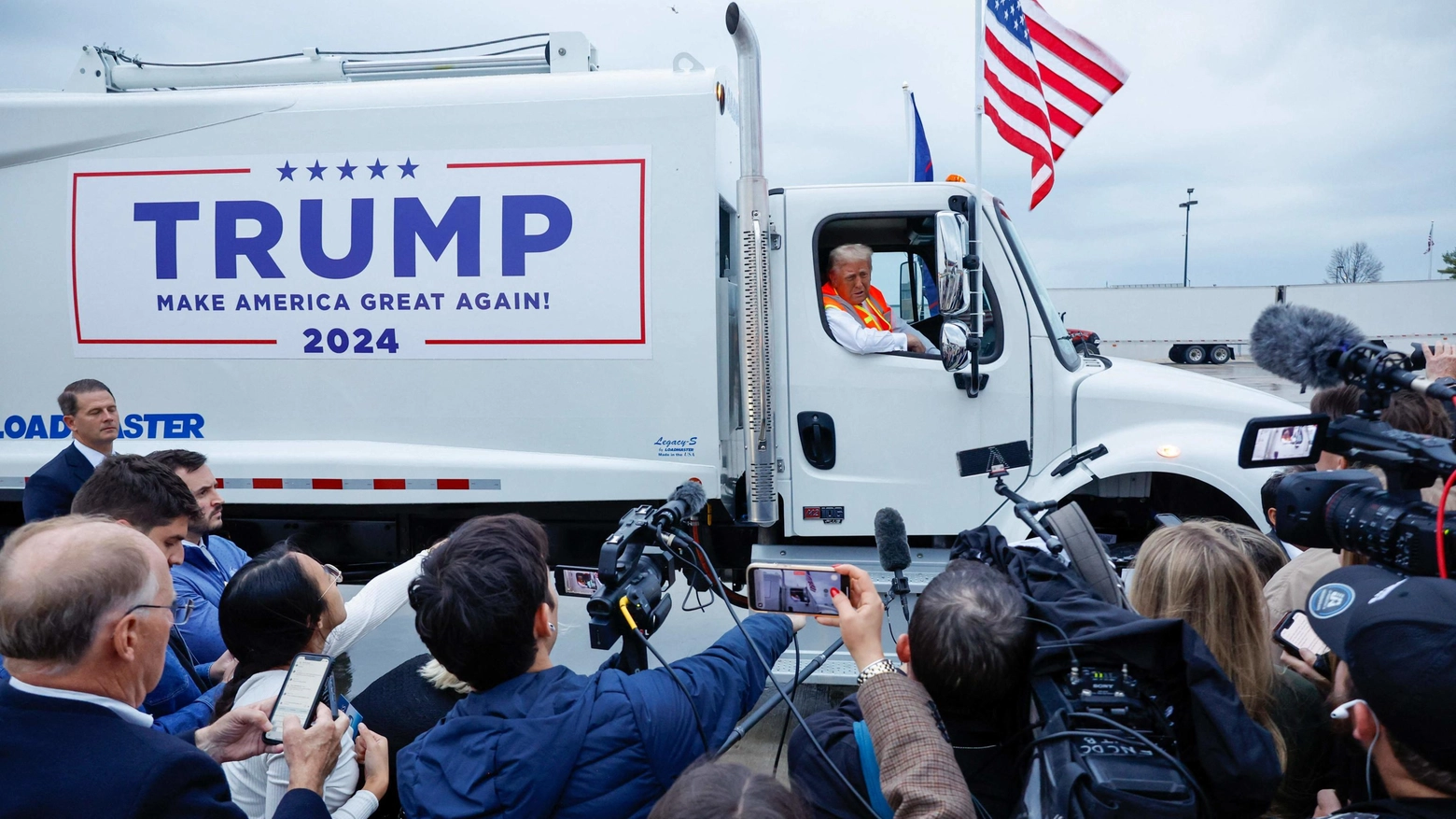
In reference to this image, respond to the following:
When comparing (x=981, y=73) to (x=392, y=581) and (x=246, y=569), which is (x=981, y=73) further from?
(x=246, y=569)

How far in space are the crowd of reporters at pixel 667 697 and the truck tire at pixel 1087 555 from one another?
0.07m

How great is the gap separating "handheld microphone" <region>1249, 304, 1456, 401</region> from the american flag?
2.81m

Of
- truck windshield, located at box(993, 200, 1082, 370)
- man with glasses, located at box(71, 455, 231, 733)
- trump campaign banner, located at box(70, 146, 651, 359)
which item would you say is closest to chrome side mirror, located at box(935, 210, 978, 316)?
truck windshield, located at box(993, 200, 1082, 370)

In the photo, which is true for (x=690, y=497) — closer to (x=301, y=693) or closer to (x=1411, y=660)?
(x=301, y=693)

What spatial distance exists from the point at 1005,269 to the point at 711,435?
1610 millimetres

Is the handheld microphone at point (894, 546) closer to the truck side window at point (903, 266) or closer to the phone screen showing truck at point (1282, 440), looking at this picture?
the phone screen showing truck at point (1282, 440)

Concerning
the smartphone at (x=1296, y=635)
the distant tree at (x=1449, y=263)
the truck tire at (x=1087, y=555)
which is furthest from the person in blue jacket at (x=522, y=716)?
the distant tree at (x=1449, y=263)

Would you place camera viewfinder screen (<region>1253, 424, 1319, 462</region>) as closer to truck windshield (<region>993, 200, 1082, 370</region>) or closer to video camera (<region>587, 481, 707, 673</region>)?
video camera (<region>587, 481, 707, 673</region>)

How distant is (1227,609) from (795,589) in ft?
2.96

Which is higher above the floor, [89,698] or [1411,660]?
[1411,660]

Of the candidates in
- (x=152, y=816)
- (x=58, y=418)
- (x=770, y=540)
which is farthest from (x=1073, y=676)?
(x=58, y=418)

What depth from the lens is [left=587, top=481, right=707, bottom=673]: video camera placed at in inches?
70.2

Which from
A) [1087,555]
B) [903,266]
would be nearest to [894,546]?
[1087,555]

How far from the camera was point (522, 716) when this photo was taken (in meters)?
1.64
